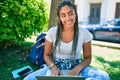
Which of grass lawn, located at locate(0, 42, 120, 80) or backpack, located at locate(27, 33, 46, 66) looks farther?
grass lawn, located at locate(0, 42, 120, 80)

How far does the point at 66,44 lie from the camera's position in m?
4.09

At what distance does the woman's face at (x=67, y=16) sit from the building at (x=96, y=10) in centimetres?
2287

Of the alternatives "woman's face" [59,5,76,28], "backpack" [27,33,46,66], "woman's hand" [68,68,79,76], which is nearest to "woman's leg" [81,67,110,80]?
"woman's hand" [68,68,79,76]

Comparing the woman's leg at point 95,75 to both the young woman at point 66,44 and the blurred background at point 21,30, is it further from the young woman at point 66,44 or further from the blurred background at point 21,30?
the blurred background at point 21,30

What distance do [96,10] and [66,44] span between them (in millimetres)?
24688

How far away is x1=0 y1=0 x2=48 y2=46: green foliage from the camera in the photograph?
19.7ft

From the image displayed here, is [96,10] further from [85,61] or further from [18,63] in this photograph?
[85,61]

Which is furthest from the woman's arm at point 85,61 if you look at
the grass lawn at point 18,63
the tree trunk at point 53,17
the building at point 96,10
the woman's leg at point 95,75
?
the building at point 96,10

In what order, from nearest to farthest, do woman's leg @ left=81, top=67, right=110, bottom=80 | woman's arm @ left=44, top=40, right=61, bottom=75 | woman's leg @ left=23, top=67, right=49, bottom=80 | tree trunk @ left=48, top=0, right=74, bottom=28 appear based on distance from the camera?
woman's leg @ left=81, top=67, right=110, bottom=80 → woman's leg @ left=23, top=67, right=49, bottom=80 → woman's arm @ left=44, top=40, right=61, bottom=75 → tree trunk @ left=48, top=0, right=74, bottom=28

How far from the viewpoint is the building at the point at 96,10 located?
26.6 meters

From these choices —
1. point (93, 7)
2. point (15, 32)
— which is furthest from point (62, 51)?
point (93, 7)

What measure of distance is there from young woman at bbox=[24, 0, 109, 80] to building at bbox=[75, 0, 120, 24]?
22726 mm

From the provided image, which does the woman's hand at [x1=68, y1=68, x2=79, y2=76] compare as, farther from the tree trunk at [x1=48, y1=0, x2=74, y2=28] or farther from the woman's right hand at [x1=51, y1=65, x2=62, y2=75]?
the tree trunk at [x1=48, y1=0, x2=74, y2=28]

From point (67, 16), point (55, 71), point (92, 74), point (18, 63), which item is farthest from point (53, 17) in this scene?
point (92, 74)
